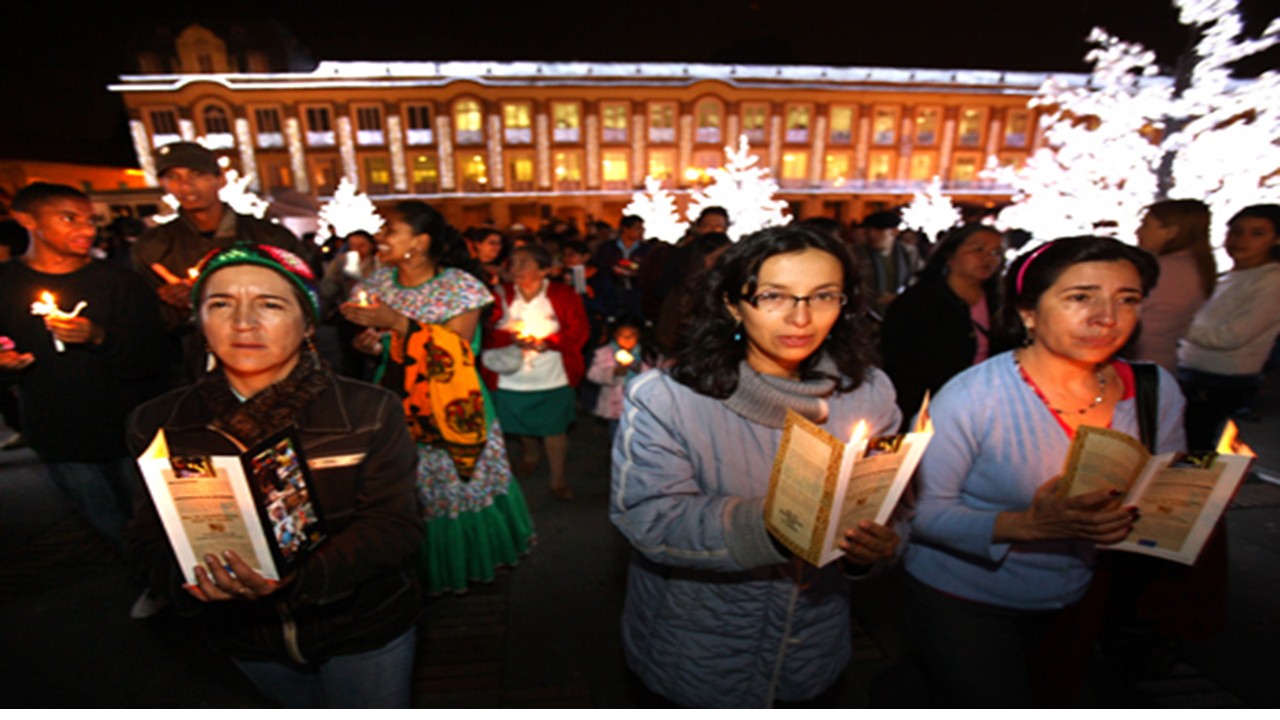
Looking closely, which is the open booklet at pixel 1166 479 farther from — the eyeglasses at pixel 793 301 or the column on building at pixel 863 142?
the column on building at pixel 863 142

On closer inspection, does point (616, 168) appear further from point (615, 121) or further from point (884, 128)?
point (884, 128)

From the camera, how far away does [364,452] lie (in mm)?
1913

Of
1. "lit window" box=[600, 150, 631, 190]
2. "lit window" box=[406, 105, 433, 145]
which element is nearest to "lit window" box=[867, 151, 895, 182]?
"lit window" box=[600, 150, 631, 190]

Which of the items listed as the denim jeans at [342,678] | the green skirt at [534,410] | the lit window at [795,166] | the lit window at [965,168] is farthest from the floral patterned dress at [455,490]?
the lit window at [965,168]

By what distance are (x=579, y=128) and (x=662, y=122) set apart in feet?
19.2

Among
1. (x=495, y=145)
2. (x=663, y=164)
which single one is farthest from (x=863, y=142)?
(x=495, y=145)

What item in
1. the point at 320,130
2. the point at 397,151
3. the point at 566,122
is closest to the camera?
the point at 320,130

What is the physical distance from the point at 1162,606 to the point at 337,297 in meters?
8.63

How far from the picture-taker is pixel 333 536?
185 cm

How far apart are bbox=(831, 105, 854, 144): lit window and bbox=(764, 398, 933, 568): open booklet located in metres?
45.6

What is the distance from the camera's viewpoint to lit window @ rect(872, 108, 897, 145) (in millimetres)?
41500

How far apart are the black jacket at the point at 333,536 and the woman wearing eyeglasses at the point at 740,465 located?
78 cm

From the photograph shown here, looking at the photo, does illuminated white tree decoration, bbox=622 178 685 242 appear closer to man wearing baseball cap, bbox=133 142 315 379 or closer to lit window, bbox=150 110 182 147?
man wearing baseball cap, bbox=133 142 315 379

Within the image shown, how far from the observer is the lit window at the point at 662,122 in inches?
1543
